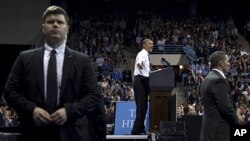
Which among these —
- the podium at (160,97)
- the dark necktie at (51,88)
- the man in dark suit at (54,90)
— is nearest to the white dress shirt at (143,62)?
the podium at (160,97)

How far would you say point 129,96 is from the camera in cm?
1608

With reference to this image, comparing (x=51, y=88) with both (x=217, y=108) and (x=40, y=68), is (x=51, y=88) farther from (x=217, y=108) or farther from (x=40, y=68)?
(x=217, y=108)

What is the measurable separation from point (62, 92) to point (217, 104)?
259cm

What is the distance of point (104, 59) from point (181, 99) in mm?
4395

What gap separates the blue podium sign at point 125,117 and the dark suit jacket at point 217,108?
3758 millimetres

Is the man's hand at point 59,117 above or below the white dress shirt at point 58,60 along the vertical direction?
below

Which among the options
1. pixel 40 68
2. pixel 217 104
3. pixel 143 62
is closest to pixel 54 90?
pixel 40 68

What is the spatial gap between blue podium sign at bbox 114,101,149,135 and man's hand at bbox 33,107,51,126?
20.1 feet

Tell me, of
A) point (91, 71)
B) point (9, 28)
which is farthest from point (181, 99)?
point (91, 71)

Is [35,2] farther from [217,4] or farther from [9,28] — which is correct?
[217,4]

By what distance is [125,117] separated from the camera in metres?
9.59

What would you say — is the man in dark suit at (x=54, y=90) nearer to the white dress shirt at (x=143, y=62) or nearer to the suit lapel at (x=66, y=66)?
the suit lapel at (x=66, y=66)

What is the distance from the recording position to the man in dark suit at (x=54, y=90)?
336 centimetres

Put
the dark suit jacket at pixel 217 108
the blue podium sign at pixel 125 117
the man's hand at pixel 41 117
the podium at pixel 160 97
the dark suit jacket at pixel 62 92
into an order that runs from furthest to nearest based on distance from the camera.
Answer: the blue podium sign at pixel 125 117
the podium at pixel 160 97
the dark suit jacket at pixel 217 108
the dark suit jacket at pixel 62 92
the man's hand at pixel 41 117
